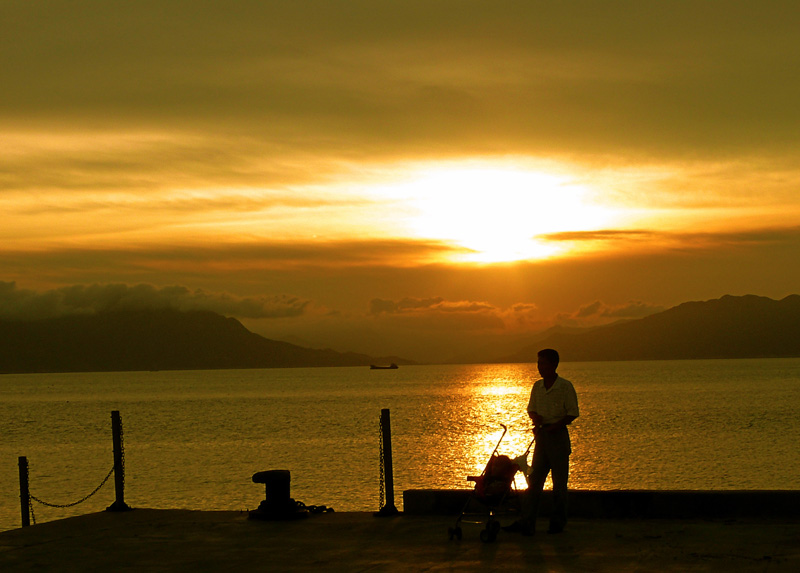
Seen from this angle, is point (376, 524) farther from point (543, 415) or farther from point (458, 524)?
point (543, 415)

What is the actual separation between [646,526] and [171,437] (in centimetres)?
6602

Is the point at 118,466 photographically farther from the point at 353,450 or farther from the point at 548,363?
the point at 353,450

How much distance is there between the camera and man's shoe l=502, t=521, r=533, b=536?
36.5ft

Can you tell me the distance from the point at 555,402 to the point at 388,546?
2.43m

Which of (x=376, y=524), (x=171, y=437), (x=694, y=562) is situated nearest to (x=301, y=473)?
(x=171, y=437)

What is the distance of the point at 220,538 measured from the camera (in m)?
11.6

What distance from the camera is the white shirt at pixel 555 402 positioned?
Answer: 11156 millimetres

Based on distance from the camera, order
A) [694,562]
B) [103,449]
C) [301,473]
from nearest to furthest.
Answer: [694,562] → [301,473] → [103,449]

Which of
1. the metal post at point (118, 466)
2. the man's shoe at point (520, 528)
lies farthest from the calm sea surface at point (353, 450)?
the man's shoe at point (520, 528)

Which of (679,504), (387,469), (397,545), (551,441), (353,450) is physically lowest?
(353,450)

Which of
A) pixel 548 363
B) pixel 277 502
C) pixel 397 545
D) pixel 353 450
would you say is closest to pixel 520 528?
pixel 397 545

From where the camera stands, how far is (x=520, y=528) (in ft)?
37.0

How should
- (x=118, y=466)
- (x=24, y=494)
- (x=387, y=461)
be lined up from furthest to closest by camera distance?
(x=24, y=494) → (x=118, y=466) → (x=387, y=461)

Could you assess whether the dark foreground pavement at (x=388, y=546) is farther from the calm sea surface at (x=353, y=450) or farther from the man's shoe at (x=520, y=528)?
the calm sea surface at (x=353, y=450)
